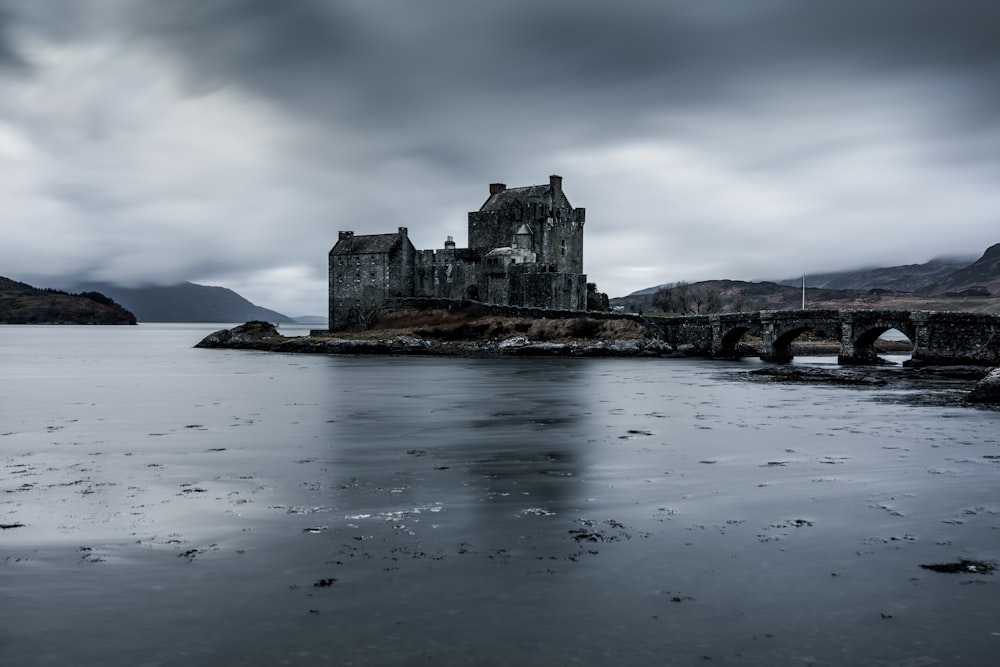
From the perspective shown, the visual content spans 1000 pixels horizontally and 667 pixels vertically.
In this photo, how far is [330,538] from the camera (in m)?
9.18

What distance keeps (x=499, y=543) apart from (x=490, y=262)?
2377 inches

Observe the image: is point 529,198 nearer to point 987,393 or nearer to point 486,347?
point 486,347

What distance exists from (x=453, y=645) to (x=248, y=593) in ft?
7.51

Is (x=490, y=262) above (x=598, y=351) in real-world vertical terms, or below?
above

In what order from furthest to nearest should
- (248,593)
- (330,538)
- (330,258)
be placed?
1. (330,258)
2. (330,538)
3. (248,593)

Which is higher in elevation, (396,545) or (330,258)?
(330,258)

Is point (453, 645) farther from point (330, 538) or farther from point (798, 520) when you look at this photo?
point (798, 520)

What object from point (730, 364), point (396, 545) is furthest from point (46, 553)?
point (730, 364)

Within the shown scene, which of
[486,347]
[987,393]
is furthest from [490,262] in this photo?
[987,393]

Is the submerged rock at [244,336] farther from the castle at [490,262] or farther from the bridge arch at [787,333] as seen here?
the bridge arch at [787,333]

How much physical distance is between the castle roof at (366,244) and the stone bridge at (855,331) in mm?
25919

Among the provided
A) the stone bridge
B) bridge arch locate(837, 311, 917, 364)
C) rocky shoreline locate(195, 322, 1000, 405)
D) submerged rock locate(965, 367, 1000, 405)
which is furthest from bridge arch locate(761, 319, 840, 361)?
submerged rock locate(965, 367, 1000, 405)

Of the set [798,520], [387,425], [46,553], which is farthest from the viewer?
[387,425]

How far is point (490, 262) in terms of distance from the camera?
68688mm
